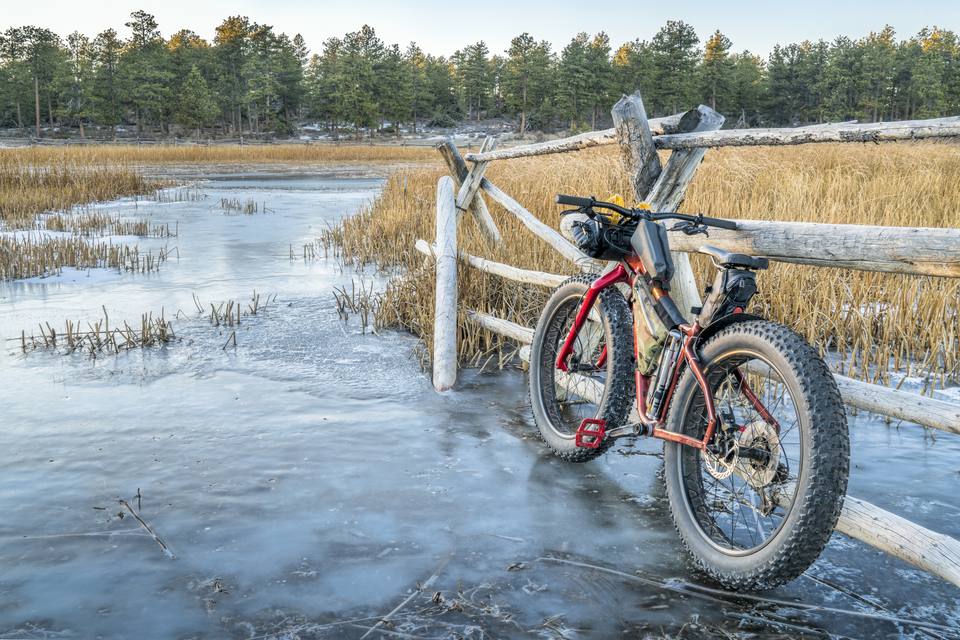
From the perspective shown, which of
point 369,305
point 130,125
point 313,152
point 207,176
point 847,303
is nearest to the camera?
point 847,303

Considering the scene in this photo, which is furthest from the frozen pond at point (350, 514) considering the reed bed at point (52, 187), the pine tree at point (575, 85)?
the pine tree at point (575, 85)

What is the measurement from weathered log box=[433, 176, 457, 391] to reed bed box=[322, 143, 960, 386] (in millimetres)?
343

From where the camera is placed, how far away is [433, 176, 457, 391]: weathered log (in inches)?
203

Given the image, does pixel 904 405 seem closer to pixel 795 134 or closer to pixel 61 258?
pixel 795 134

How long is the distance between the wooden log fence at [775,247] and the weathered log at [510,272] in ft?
0.04

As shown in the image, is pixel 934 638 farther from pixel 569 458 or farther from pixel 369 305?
pixel 369 305

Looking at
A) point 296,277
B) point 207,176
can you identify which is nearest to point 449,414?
point 296,277

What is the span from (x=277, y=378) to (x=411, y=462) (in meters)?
1.77

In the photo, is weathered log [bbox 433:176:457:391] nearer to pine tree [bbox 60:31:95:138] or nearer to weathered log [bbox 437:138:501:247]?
weathered log [bbox 437:138:501:247]

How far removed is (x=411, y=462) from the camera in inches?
149

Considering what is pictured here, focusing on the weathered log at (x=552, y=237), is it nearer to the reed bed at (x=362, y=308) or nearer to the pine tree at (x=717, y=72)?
the reed bed at (x=362, y=308)

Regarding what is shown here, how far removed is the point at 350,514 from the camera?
318cm

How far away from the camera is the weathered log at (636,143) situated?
164 inches

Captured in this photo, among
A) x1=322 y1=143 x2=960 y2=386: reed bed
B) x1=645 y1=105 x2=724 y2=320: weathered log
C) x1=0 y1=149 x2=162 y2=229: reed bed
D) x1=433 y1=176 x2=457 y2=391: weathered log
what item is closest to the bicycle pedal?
A: x1=645 y1=105 x2=724 y2=320: weathered log
